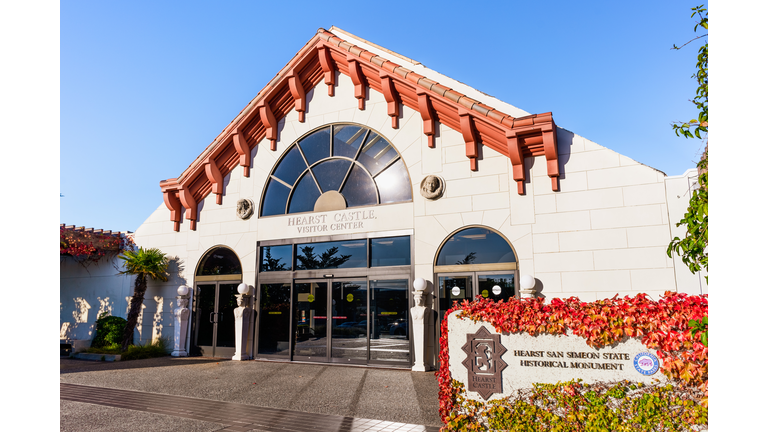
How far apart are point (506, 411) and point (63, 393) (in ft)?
27.6

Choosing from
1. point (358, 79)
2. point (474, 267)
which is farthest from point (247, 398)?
point (358, 79)

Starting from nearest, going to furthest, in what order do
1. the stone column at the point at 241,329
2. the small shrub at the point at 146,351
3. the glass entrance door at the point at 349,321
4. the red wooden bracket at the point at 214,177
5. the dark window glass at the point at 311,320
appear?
the glass entrance door at the point at 349,321
the dark window glass at the point at 311,320
the stone column at the point at 241,329
the small shrub at the point at 146,351
the red wooden bracket at the point at 214,177

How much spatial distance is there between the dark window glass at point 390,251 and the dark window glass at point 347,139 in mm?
2670

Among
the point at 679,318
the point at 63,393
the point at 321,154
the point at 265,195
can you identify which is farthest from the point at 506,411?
the point at 265,195

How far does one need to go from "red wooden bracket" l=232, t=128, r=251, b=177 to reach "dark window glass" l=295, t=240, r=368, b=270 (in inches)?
129

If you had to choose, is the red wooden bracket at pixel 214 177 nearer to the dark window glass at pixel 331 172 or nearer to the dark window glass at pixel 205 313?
the dark window glass at pixel 205 313

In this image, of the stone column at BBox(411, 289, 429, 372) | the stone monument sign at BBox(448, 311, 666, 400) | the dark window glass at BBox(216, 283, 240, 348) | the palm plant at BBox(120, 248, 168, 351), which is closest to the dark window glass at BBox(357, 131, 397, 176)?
the stone column at BBox(411, 289, 429, 372)

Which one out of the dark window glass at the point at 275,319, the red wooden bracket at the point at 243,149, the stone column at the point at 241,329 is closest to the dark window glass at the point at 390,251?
the dark window glass at the point at 275,319

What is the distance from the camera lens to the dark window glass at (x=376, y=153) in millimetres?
12555

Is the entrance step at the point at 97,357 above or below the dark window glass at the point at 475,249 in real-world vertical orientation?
below

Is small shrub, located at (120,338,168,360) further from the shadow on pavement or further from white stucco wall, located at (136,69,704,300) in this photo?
white stucco wall, located at (136,69,704,300)

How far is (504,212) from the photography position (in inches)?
432

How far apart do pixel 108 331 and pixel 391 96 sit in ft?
39.5

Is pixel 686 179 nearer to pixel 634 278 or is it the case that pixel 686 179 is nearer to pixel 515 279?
pixel 634 278
